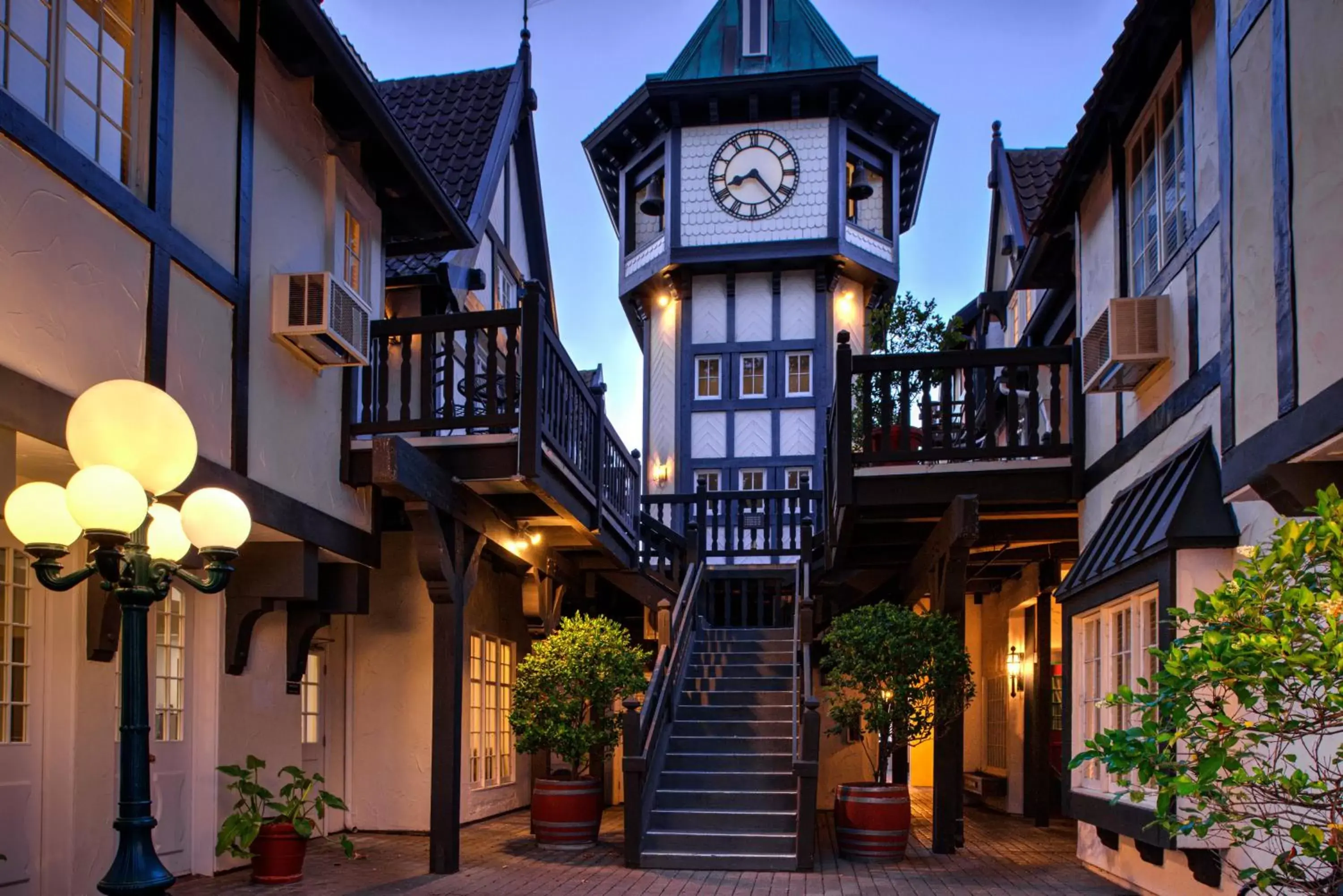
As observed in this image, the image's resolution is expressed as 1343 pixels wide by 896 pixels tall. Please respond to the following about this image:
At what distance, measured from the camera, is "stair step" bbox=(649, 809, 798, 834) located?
37.6 feet

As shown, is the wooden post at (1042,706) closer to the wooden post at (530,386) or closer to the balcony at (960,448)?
the balcony at (960,448)

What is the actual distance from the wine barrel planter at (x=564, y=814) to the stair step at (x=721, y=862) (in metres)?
1.18

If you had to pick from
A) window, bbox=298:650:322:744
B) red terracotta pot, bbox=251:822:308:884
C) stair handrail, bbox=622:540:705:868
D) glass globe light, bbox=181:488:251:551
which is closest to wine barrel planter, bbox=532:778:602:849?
stair handrail, bbox=622:540:705:868

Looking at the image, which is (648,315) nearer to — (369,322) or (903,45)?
(369,322)

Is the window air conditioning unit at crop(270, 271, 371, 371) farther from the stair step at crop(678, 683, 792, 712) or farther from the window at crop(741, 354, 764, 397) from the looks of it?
the window at crop(741, 354, 764, 397)

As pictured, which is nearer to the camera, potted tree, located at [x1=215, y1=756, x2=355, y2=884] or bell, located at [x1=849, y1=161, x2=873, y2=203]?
potted tree, located at [x1=215, y1=756, x2=355, y2=884]

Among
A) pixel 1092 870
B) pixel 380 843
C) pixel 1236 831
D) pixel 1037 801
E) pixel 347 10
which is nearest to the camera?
pixel 1236 831

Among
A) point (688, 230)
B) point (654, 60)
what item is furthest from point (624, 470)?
point (654, 60)

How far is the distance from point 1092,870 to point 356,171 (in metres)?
8.08

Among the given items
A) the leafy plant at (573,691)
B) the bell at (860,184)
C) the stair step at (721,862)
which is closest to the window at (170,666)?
the leafy plant at (573,691)

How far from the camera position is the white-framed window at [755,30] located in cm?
2367

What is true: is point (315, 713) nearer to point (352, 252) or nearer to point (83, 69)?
point (352, 252)

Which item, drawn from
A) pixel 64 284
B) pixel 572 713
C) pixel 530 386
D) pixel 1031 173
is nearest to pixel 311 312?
pixel 530 386

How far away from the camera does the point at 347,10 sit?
4119 inches
